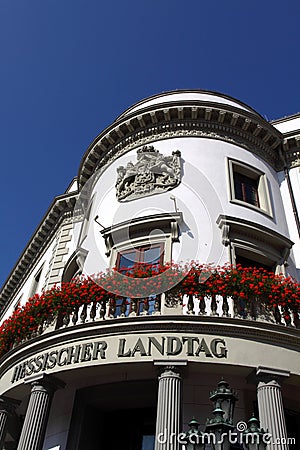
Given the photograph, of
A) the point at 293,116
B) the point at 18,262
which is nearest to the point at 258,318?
the point at 293,116

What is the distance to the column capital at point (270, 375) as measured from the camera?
9961 millimetres

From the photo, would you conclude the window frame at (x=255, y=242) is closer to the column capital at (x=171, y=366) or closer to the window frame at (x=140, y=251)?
the window frame at (x=140, y=251)

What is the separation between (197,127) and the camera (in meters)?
18.1

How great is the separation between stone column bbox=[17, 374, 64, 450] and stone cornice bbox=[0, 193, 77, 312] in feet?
40.1

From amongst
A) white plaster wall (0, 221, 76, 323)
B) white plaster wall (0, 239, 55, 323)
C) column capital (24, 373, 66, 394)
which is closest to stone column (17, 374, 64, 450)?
column capital (24, 373, 66, 394)

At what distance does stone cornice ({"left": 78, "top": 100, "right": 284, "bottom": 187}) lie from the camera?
59.3ft

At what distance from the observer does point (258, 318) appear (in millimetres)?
10953

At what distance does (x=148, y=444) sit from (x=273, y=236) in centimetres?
790

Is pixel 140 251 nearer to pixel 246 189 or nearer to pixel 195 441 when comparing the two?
pixel 246 189

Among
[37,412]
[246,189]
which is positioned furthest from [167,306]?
[246,189]

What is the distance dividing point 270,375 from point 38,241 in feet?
58.9

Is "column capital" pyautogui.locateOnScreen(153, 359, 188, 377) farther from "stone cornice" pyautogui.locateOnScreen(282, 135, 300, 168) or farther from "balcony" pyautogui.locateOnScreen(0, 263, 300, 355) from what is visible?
"stone cornice" pyautogui.locateOnScreen(282, 135, 300, 168)

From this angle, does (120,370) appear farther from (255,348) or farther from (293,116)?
(293,116)

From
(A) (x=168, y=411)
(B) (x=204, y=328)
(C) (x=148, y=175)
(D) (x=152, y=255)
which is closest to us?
(A) (x=168, y=411)
